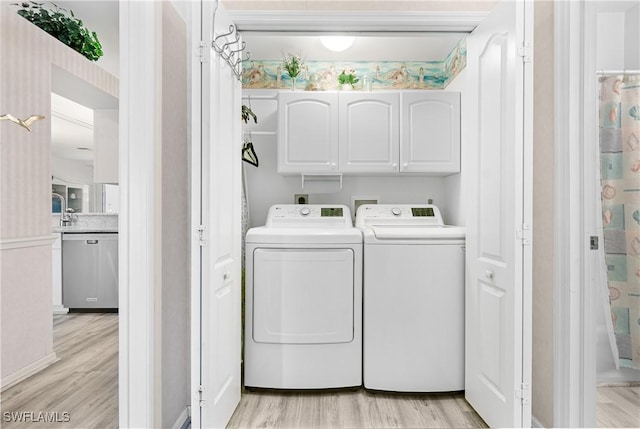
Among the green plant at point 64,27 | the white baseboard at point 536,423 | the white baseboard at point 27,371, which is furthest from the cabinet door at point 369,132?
the white baseboard at point 27,371

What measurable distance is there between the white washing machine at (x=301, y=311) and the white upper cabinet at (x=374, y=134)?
29.4 inches

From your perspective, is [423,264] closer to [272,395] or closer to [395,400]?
[395,400]

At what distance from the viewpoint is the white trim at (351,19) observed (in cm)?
186

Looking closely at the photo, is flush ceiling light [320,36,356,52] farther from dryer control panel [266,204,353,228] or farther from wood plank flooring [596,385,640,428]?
wood plank flooring [596,385,640,428]

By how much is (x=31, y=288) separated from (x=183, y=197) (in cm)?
145

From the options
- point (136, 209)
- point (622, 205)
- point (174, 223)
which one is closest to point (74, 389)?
point (174, 223)

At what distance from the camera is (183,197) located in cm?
174

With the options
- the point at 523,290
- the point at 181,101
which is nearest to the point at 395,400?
the point at 523,290

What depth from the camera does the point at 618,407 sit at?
170 cm

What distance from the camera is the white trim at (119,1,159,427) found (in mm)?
1360

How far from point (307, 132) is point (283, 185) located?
53cm

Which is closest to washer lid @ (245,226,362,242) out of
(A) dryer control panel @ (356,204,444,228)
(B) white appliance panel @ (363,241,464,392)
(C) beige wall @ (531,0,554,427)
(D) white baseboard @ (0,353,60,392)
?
(B) white appliance panel @ (363,241,464,392)

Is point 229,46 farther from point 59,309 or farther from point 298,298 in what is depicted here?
point 59,309

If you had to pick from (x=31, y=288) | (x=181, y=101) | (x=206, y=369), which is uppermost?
(x=181, y=101)
